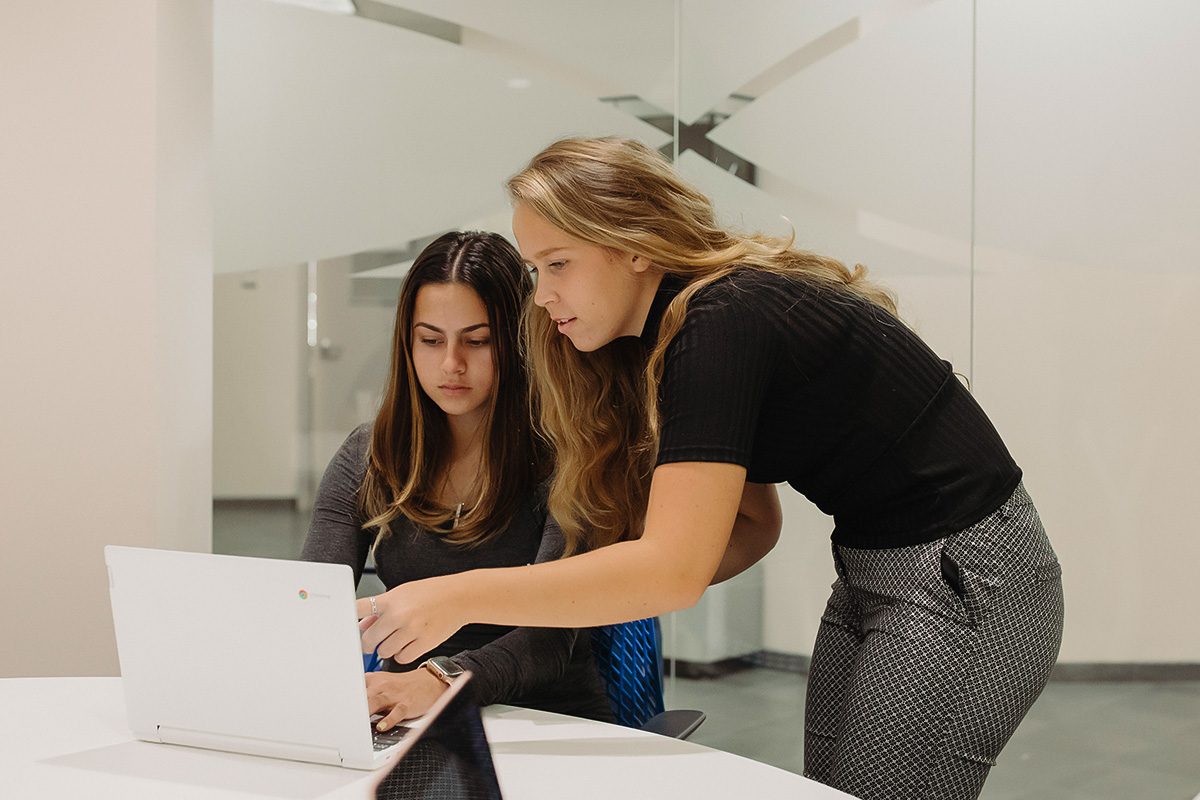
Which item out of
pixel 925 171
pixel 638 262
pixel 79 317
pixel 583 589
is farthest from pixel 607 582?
pixel 925 171

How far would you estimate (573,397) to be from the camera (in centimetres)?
151

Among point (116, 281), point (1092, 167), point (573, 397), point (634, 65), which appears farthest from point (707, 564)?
point (634, 65)

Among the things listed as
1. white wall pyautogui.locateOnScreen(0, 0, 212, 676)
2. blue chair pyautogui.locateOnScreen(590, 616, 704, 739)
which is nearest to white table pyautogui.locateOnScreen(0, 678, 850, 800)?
blue chair pyautogui.locateOnScreen(590, 616, 704, 739)

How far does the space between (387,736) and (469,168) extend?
7.04 feet

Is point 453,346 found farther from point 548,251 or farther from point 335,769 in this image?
point 335,769

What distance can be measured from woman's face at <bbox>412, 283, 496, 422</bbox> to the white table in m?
0.68

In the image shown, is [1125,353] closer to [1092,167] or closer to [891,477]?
[1092,167]

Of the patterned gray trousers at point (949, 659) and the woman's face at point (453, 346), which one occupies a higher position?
the woman's face at point (453, 346)

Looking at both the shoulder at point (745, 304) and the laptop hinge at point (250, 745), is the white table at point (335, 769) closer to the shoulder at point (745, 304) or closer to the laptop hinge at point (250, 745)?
the laptop hinge at point (250, 745)

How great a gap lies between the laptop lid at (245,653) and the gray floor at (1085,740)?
2.04 meters

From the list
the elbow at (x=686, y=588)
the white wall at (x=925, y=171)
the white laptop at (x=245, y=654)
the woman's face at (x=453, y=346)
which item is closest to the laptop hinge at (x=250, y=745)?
the white laptop at (x=245, y=654)

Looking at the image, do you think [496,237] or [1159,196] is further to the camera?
[1159,196]

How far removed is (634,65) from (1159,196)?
1.45 metres

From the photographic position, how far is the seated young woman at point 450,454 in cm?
170
